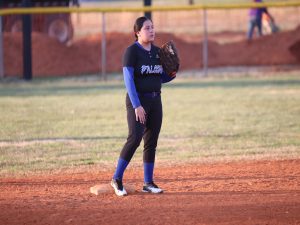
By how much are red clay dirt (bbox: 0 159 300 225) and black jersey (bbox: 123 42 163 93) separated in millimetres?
1236

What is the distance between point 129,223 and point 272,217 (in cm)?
140

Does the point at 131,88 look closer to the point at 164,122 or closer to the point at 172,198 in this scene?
the point at 172,198

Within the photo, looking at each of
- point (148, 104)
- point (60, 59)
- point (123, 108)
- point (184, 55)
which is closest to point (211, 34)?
point (184, 55)

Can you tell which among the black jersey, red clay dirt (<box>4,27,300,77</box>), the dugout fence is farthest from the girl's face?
red clay dirt (<box>4,27,300,77</box>)

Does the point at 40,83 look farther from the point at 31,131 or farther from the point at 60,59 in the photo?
the point at 31,131

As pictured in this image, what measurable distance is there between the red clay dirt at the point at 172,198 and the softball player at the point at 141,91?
58 cm

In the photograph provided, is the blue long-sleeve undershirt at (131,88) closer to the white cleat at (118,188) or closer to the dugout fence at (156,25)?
the white cleat at (118,188)

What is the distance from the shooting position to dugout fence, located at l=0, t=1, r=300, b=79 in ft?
67.8

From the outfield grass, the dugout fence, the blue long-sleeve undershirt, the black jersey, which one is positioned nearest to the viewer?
the blue long-sleeve undershirt

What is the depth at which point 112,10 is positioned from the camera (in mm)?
20516

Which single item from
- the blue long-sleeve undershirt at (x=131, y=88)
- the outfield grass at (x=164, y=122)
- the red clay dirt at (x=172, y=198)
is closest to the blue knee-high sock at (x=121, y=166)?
the red clay dirt at (x=172, y=198)

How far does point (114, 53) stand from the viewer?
79.3 ft

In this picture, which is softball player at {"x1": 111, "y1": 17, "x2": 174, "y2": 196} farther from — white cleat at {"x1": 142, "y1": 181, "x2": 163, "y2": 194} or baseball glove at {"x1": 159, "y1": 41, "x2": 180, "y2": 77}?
white cleat at {"x1": 142, "y1": 181, "x2": 163, "y2": 194}

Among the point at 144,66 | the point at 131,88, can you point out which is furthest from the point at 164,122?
the point at 131,88
